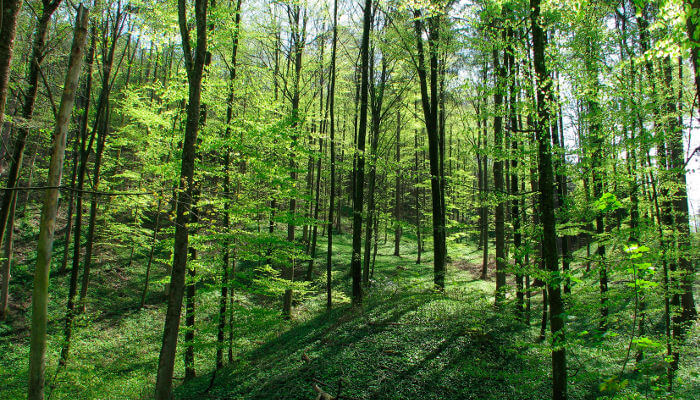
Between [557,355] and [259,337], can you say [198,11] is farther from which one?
[259,337]

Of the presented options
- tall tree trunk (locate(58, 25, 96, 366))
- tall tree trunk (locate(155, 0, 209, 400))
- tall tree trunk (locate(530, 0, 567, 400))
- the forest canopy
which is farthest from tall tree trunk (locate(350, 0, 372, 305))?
tall tree trunk (locate(58, 25, 96, 366))

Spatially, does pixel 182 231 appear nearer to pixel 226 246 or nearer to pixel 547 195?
pixel 226 246

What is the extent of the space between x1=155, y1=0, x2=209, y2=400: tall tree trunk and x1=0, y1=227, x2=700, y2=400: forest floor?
1.66m

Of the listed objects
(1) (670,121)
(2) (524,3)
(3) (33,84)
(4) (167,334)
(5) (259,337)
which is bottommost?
(5) (259,337)

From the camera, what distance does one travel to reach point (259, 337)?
40.9 ft

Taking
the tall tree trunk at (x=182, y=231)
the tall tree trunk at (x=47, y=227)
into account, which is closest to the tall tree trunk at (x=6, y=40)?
the tall tree trunk at (x=47, y=227)

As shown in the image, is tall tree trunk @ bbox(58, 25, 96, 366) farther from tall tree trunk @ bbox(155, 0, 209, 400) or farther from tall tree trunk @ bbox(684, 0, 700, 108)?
tall tree trunk @ bbox(684, 0, 700, 108)

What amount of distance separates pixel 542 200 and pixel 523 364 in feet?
13.9

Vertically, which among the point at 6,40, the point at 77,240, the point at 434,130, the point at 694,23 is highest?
the point at 434,130

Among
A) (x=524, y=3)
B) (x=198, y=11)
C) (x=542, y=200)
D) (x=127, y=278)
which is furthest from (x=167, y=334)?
(x=127, y=278)

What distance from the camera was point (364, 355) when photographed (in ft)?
25.3

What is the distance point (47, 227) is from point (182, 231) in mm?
2452

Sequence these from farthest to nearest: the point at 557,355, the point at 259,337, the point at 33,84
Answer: the point at 259,337 < the point at 33,84 < the point at 557,355

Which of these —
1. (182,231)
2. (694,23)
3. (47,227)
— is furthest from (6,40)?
(694,23)
